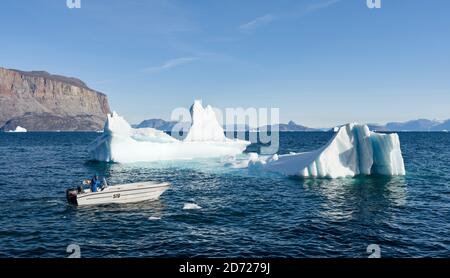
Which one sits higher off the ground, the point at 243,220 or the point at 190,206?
the point at 190,206

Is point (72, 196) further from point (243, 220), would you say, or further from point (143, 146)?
point (143, 146)

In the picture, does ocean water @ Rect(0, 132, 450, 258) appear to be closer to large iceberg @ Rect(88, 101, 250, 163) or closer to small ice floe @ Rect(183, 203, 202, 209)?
small ice floe @ Rect(183, 203, 202, 209)

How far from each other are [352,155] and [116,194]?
76.2ft

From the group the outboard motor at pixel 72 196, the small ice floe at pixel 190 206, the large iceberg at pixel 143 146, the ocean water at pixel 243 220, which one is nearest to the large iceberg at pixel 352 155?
the ocean water at pixel 243 220

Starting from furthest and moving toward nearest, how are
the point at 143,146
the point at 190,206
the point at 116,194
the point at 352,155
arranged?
the point at 143,146 < the point at 352,155 < the point at 116,194 < the point at 190,206

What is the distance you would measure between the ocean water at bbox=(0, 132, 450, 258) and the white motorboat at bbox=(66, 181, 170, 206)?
757mm

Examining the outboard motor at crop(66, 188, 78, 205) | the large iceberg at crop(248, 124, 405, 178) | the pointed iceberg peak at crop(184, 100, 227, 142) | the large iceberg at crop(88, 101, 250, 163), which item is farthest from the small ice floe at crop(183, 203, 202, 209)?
the pointed iceberg peak at crop(184, 100, 227, 142)

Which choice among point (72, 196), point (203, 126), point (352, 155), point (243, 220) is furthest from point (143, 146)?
point (243, 220)

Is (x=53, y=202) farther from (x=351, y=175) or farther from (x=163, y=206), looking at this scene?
(x=351, y=175)

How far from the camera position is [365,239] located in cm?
1733

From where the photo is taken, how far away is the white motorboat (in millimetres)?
25016

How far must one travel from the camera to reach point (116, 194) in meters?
25.6

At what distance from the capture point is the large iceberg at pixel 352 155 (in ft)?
115
